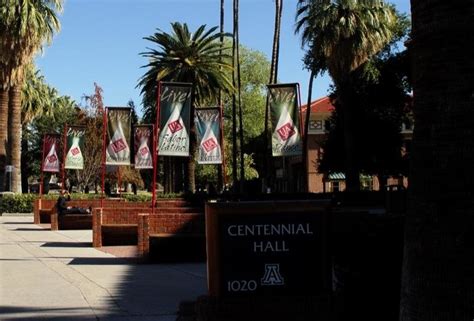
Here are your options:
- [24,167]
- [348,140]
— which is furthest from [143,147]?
[24,167]

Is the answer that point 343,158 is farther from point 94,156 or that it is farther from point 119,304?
point 119,304

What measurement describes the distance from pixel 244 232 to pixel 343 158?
40258 mm

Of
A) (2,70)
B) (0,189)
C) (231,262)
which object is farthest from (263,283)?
(0,189)

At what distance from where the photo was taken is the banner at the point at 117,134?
20266 mm

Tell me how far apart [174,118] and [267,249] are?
10.5 m

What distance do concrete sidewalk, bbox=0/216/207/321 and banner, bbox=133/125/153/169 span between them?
6.31 m

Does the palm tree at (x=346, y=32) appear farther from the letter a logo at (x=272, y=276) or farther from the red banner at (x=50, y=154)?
the letter a logo at (x=272, y=276)

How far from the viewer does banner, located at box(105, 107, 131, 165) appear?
66.5 feet

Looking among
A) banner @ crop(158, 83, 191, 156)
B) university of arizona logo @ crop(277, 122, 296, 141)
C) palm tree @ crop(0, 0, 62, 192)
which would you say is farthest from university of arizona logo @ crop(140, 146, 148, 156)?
palm tree @ crop(0, 0, 62, 192)

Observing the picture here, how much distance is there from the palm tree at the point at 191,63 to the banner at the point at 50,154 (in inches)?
303

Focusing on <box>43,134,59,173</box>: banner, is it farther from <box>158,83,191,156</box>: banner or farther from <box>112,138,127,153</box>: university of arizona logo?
<box>158,83,191,156</box>: banner

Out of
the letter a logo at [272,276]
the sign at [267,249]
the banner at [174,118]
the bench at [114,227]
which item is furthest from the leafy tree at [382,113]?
the letter a logo at [272,276]

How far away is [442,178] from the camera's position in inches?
154

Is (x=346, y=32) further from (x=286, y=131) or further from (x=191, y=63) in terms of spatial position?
(x=286, y=131)
